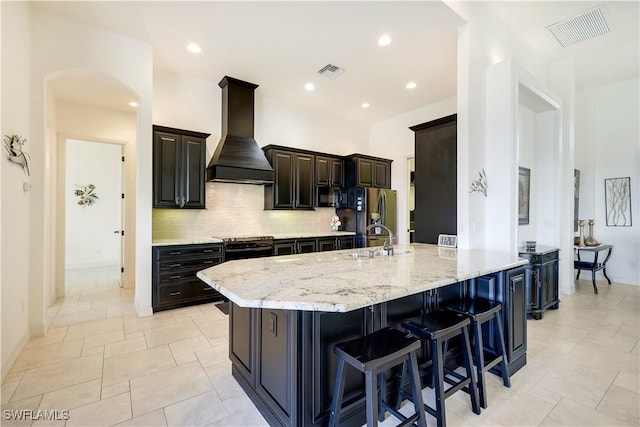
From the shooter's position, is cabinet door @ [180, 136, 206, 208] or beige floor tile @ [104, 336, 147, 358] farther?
cabinet door @ [180, 136, 206, 208]

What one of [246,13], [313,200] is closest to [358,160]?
[313,200]

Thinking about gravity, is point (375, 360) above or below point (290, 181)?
below

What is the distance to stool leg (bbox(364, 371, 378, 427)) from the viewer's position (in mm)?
1350

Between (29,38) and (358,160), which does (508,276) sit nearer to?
(358,160)

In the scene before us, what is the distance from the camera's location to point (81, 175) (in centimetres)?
659

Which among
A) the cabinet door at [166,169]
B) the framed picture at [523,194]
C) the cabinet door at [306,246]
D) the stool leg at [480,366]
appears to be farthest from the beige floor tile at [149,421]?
the framed picture at [523,194]

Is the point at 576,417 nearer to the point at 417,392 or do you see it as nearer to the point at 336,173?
the point at 417,392

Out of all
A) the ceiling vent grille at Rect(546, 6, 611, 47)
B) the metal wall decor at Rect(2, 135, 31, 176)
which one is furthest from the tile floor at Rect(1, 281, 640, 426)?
the ceiling vent grille at Rect(546, 6, 611, 47)

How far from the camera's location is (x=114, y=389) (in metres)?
2.12

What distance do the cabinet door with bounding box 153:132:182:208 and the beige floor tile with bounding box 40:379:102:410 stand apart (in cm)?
233

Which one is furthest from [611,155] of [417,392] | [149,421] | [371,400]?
[149,421]

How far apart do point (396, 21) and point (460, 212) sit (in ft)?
7.22

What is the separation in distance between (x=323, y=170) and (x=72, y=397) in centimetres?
453

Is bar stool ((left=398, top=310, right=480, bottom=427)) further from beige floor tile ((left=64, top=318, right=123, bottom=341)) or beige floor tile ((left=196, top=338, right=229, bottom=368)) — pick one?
beige floor tile ((left=64, top=318, right=123, bottom=341))
